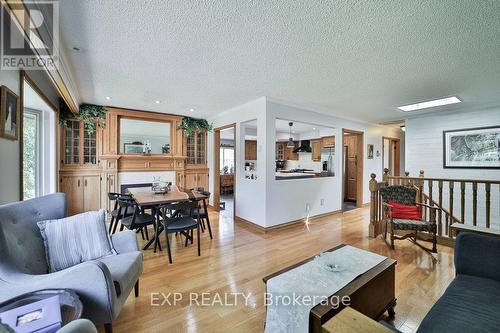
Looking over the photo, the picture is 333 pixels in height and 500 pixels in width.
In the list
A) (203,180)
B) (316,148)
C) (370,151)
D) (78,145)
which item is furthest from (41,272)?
(316,148)

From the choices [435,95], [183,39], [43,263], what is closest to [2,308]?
[43,263]

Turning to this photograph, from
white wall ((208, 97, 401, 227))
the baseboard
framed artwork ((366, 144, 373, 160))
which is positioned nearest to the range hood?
framed artwork ((366, 144, 373, 160))

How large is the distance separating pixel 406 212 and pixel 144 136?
6.24 metres

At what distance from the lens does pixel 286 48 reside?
2172 mm

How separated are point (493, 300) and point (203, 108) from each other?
4.62m

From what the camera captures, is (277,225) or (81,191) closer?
(277,225)

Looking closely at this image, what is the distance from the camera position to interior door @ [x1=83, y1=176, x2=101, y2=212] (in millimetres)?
4508

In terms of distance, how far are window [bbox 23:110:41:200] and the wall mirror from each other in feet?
6.77

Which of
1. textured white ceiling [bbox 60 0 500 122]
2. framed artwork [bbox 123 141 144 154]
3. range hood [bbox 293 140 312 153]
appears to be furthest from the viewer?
range hood [bbox 293 140 312 153]

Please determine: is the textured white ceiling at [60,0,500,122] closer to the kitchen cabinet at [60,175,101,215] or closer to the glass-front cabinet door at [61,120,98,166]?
the glass-front cabinet door at [61,120,98,166]

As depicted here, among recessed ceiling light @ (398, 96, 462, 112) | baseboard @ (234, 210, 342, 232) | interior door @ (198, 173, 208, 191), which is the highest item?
recessed ceiling light @ (398, 96, 462, 112)

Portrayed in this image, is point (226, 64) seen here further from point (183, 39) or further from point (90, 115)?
point (90, 115)

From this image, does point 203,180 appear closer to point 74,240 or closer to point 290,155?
point 74,240

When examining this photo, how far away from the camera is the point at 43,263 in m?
1.56
